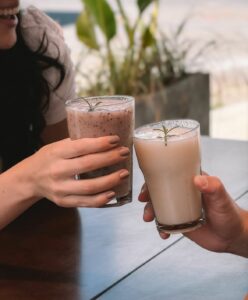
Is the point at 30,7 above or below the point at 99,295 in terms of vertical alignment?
above

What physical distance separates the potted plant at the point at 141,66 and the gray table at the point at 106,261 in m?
2.57

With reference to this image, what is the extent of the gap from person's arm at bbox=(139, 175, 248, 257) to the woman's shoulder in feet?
2.95

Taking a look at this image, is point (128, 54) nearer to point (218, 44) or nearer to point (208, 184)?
point (218, 44)

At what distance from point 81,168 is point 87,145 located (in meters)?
0.04

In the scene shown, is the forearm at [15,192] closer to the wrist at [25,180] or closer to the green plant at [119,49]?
the wrist at [25,180]

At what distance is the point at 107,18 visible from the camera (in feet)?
13.5

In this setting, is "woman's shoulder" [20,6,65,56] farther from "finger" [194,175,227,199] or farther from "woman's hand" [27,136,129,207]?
"finger" [194,175,227,199]

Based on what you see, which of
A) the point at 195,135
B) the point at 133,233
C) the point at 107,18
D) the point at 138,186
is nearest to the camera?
the point at 195,135

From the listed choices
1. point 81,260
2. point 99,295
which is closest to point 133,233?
point 81,260

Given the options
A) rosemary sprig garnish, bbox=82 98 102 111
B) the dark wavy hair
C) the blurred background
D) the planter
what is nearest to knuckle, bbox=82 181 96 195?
rosemary sprig garnish, bbox=82 98 102 111

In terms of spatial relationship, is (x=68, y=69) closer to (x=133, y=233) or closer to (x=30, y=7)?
(x=30, y=7)

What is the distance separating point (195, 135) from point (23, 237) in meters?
0.50

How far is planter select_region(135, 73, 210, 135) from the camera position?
420 cm

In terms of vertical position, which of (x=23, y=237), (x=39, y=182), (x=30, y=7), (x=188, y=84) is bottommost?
(x=188, y=84)
